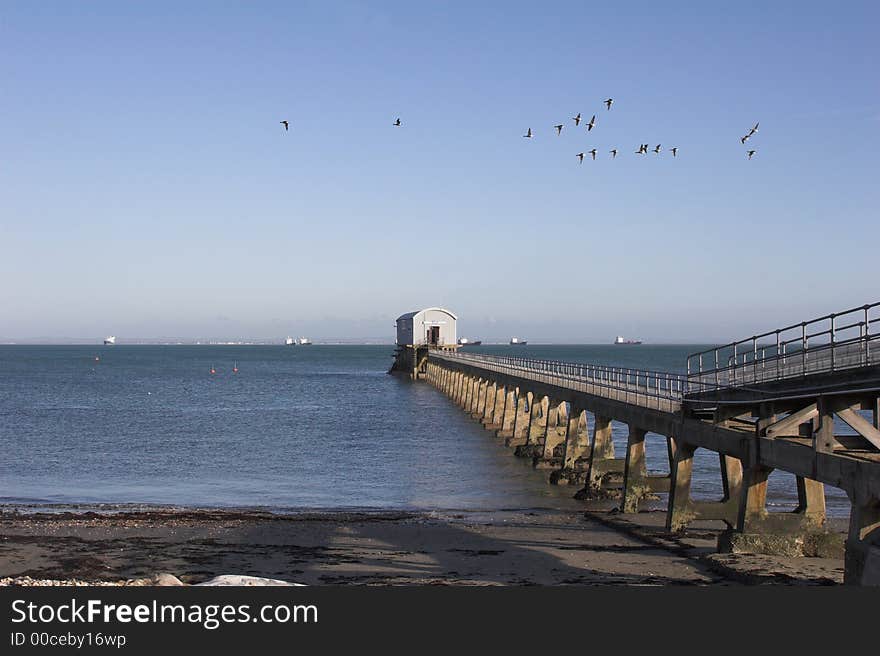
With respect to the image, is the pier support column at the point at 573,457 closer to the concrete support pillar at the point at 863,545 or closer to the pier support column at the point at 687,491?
the pier support column at the point at 687,491

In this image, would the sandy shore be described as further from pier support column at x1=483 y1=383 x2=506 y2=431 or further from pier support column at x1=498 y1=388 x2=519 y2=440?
pier support column at x1=483 y1=383 x2=506 y2=431

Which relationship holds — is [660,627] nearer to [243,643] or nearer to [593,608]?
[593,608]

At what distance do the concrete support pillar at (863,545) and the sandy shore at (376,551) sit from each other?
2.17 m

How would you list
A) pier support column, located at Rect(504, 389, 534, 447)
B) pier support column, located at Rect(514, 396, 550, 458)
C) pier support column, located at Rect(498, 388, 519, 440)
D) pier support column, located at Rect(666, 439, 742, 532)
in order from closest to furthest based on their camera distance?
pier support column, located at Rect(666, 439, 742, 532)
pier support column, located at Rect(514, 396, 550, 458)
pier support column, located at Rect(504, 389, 534, 447)
pier support column, located at Rect(498, 388, 519, 440)

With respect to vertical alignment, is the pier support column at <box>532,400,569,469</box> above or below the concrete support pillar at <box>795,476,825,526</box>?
below

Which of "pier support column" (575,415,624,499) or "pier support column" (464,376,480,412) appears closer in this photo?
"pier support column" (575,415,624,499)

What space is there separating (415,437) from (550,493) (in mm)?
18032

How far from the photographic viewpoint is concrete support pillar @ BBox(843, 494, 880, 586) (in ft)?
41.1

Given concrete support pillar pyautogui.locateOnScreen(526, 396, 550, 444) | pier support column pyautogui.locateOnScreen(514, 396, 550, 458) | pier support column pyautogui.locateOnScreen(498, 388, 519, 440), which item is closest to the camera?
pier support column pyautogui.locateOnScreen(514, 396, 550, 458)

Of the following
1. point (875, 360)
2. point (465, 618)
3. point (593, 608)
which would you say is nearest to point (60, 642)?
point (465, 618)

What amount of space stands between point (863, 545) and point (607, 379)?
20.8 meters

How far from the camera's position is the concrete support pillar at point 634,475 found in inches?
996

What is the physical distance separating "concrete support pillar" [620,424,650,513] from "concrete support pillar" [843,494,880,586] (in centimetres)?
1132

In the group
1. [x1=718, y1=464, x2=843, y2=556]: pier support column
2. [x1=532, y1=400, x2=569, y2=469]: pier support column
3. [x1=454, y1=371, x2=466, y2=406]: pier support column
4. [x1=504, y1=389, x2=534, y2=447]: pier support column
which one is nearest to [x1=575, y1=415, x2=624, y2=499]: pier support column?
[x1=532, y1=400, x2=569, y2=469]: pier support column
